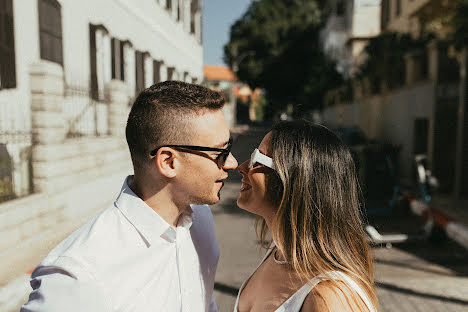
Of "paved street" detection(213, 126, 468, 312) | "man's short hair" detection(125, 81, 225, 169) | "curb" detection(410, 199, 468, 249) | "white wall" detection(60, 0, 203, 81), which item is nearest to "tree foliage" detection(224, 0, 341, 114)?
"curb" detection(410, 199, 468, 249)

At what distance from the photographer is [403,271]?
16.5 ft

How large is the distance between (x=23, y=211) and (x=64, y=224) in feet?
1.89

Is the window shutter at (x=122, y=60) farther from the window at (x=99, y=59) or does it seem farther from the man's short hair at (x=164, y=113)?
the man's short hair at (x=164, y=113)

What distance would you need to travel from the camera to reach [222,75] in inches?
3836

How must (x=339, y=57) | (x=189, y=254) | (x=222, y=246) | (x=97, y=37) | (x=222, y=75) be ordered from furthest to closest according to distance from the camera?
(x=222, y=75) → (x=339, y=57) → (x=222, y=246) → (x=97, y=37) → (x=189, y=254)

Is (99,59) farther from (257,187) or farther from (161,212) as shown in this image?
(257,187)

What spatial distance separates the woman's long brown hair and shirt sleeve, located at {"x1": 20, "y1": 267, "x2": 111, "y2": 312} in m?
0.83

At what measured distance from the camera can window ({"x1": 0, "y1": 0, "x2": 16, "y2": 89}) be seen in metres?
3.94

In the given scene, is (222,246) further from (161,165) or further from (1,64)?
(161,165)

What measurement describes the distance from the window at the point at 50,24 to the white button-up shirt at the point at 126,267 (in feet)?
6.99

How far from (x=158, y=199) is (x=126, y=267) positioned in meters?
0.37

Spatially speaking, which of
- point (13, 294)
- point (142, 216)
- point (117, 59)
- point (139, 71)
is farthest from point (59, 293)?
point (139, 71)

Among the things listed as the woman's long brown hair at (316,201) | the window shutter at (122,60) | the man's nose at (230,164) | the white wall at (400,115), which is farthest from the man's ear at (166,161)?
the white wall at (400,115)

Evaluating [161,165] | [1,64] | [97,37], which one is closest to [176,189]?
[161,165]
